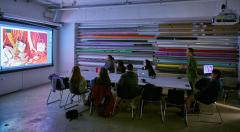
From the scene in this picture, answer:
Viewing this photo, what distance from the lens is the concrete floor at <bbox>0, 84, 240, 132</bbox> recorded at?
4.26 metres

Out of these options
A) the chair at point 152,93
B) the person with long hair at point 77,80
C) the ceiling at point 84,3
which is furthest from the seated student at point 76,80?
the ceiling at point 84,3

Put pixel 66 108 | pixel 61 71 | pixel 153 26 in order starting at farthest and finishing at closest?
pixel 61 71
pixel 153 26
pixel 66 108

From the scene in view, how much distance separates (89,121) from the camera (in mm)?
4645

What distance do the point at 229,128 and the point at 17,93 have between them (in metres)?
5.65

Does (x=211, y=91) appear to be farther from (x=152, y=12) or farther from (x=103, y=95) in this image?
(x=152, y=12)

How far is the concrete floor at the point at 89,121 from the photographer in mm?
4258

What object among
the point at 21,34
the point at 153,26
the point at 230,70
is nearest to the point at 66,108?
the point at 21,34

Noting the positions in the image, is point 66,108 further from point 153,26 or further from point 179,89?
point 153,26

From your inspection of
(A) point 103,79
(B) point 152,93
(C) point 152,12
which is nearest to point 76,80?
(A) point 103,79

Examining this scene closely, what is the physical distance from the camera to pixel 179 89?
486cm

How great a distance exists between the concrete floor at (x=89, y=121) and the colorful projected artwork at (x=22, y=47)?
61.6 inches

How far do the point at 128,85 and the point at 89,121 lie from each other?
1.07 meters

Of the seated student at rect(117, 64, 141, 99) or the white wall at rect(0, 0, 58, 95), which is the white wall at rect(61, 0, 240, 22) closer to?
the white wall at rect(0, 0, 58, 95)

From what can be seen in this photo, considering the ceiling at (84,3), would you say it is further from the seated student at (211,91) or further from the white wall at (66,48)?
the seated student at (211,91)
